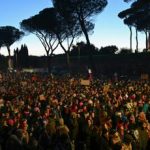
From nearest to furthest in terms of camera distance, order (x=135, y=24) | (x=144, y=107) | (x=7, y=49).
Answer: (x=144, y=107) < (x=135, y=24) < (x=7, y=49)

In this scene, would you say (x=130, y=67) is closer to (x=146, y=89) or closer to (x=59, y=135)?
(x=146, y=89)

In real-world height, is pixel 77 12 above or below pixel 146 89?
above

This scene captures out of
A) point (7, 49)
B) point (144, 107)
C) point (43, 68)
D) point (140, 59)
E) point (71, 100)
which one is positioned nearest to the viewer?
point (144, 107)

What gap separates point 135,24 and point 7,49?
29.4 metres

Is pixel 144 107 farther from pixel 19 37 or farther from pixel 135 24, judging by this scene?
pixel 19 37

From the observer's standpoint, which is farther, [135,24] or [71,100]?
[135,24]

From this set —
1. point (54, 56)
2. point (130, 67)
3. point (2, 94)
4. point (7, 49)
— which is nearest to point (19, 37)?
point (7, 49)

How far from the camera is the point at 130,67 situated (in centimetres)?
5444

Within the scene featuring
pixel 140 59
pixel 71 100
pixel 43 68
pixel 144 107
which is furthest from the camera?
pixel 43 68

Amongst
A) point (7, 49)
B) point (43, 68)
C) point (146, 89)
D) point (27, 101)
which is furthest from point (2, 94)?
point (7, 49)

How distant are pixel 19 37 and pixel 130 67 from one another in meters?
36.6

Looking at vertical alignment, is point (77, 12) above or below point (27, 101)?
above

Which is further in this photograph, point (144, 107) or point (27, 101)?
point (27, 101)

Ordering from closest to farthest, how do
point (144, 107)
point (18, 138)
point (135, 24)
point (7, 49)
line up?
point (18, 138) → point (144, 107) → point (135, 24) → point (7, 49)
